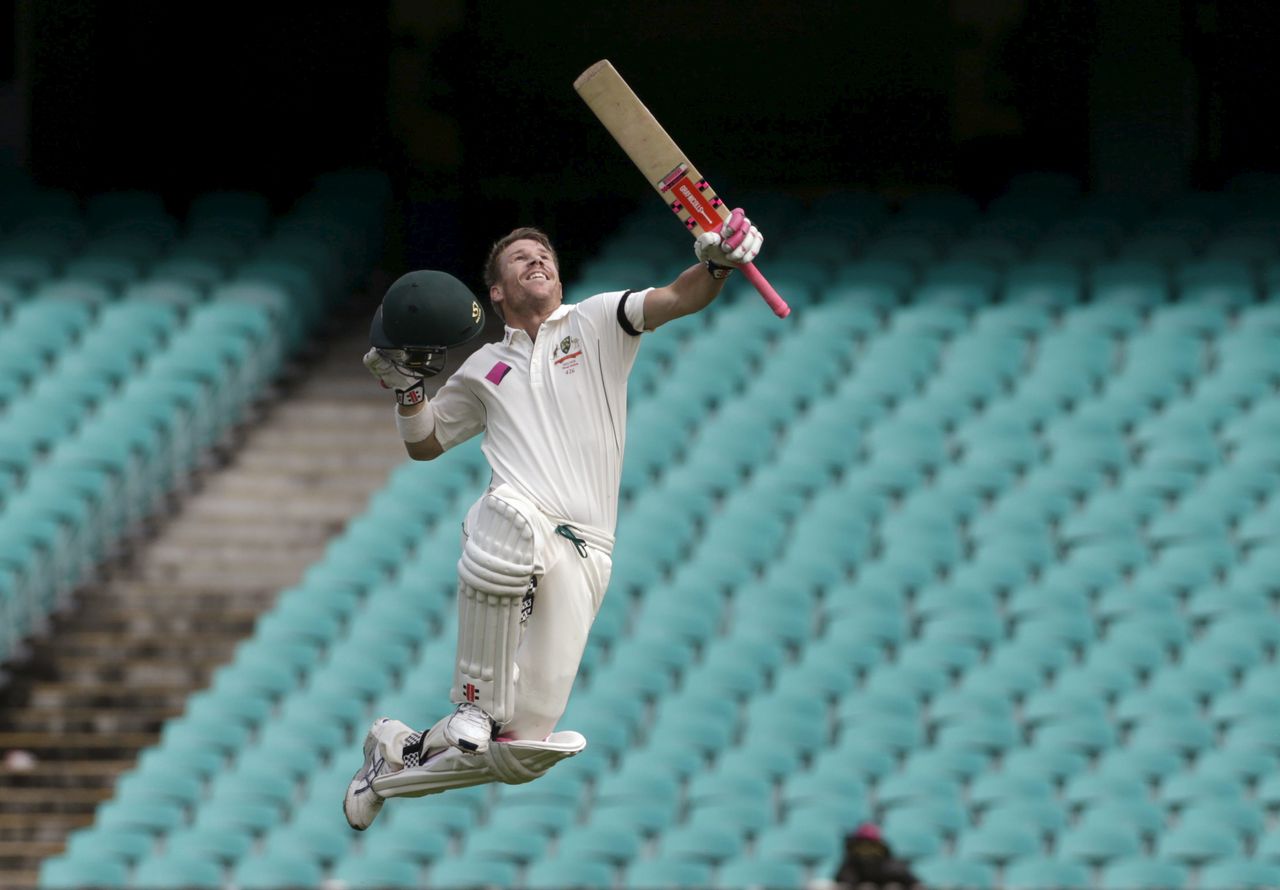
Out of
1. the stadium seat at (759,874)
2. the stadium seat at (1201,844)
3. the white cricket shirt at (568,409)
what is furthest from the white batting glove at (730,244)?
the stadium seat at (1201,844)

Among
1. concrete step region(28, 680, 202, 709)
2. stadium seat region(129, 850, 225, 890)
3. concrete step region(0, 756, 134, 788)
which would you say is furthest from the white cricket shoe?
concrete step region(28, 680, 202, 709)

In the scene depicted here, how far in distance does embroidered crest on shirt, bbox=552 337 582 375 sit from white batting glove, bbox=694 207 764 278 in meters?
0.56

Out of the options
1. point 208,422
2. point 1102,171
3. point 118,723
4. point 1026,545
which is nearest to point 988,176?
point 1102,171

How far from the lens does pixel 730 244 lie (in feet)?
21.2

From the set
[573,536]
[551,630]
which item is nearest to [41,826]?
[551,630]

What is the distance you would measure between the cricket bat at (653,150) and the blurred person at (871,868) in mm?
5305

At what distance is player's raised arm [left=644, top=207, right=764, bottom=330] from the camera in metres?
6.48

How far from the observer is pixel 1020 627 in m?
13.2

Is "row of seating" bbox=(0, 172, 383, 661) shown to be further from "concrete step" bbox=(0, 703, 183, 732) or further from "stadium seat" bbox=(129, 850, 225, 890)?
"stadium seat" bbox=(129, 850, 225, 890)

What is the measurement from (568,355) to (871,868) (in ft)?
16.8

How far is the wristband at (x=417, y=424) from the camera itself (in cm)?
696

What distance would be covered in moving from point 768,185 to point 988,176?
169 cm

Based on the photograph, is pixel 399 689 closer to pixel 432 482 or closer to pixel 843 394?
pixel 432 482

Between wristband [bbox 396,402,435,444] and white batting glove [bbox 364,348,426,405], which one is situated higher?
white batting glove [bbox 364,348,426,405]
